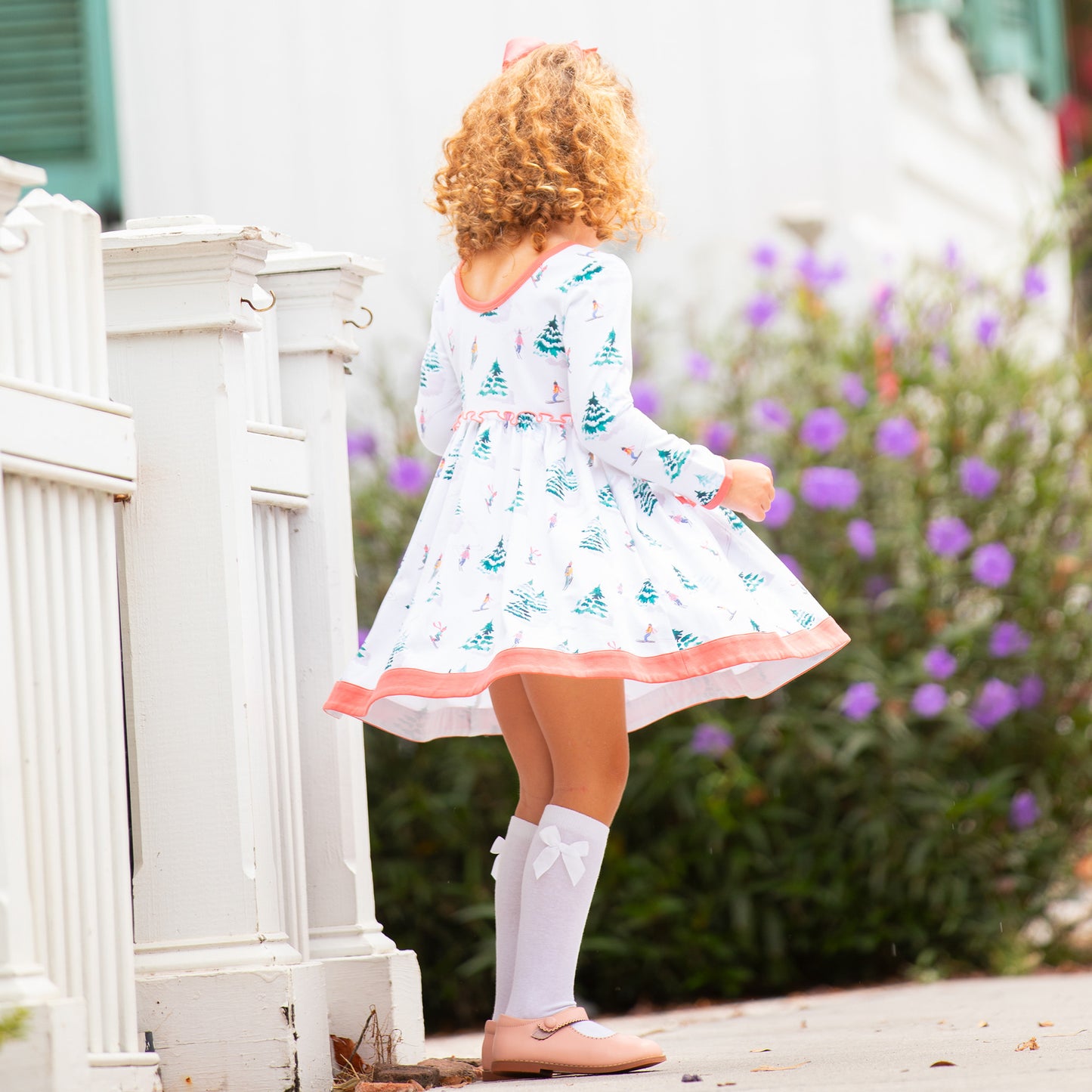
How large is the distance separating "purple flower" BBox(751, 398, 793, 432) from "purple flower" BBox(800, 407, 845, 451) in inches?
4.2

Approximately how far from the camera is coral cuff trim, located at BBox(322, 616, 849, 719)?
7.18ft

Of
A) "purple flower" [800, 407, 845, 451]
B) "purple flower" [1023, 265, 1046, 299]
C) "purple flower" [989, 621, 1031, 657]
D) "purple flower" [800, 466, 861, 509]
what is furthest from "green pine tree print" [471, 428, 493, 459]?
"purple flower" [1023, 265, 1046, 299]

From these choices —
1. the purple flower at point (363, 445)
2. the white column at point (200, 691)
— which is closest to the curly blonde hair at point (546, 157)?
the white column at point (200, 691)

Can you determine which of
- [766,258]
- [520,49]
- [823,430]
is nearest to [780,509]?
[823,430]

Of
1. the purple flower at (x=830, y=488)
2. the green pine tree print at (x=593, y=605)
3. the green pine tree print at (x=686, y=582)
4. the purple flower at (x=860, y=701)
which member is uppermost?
the purple flower at (x=830, y=488)

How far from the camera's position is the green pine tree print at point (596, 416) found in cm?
231

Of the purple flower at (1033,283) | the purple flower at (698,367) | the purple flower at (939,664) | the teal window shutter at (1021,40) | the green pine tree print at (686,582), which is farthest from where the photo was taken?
the teal window shutter at (1021,40)

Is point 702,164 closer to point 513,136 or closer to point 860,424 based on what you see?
point 860,424

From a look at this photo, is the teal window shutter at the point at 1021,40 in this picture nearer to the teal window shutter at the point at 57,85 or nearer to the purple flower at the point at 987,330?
the purple flower at the point at 987,330

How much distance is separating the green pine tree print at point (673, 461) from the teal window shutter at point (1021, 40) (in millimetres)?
5333

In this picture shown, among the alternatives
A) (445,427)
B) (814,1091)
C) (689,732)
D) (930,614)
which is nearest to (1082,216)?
(930,614)

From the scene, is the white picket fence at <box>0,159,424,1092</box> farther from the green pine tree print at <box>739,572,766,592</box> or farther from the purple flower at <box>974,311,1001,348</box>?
the purple flower at <box>974,311,1001,348</box>

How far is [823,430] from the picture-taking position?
4.39 m

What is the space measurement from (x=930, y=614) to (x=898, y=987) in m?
0.91
